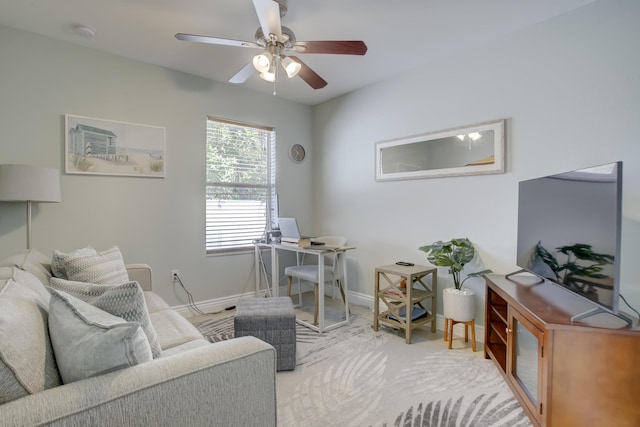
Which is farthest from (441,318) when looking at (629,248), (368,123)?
(368,123)

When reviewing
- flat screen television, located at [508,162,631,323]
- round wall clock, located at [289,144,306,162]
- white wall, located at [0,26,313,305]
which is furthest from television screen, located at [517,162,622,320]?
white wall, located at [0,26,313,305]

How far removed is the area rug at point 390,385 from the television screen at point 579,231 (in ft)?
2.62

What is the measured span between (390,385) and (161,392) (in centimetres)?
157

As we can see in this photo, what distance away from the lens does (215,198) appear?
3.55 metres

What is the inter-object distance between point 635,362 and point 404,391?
3.71ft

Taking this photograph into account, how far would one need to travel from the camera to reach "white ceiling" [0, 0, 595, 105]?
2.13m

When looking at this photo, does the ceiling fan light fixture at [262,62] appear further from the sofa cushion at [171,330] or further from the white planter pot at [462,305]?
the white planter pot at [462,305]

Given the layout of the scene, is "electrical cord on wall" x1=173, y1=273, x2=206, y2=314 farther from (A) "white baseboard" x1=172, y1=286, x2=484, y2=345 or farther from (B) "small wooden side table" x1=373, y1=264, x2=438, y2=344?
(B) "small wooden side table" x1=373, y1=264, x2=438, y2=344

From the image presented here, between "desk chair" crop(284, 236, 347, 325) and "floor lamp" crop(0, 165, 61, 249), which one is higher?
"floor lamp" crop(0, 165, 61, 249)

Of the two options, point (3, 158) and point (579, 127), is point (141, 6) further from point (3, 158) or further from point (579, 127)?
point (579, 127)

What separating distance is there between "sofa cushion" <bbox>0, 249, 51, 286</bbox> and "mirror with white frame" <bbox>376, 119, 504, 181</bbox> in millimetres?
2914

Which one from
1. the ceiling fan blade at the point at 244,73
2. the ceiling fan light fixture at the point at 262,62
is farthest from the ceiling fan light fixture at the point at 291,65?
the ceiling fan blade at the point at 244,73

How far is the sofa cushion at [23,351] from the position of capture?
77 centimetres

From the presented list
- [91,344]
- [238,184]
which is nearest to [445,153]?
[238,184]
